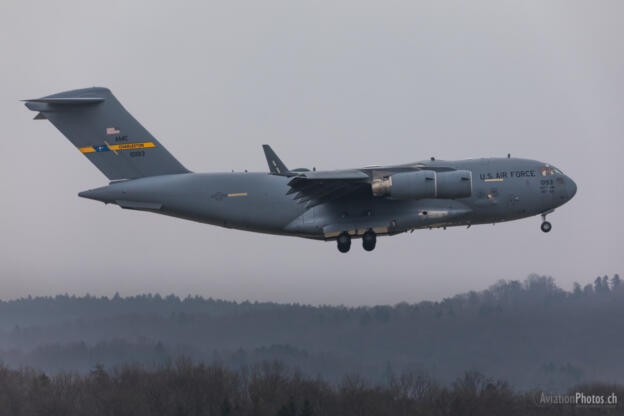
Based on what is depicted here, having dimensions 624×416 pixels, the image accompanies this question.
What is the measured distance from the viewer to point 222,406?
4722cm

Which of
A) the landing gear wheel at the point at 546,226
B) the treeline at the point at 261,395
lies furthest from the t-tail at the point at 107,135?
the treeline at the point at 261,395

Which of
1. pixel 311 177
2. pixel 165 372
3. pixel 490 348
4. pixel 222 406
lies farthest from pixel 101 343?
pixel 311 177

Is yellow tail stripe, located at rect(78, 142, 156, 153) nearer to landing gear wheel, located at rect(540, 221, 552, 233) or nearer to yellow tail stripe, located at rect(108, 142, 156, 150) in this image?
yellow tail stripe, located at rect(108, 142, 156, 150)

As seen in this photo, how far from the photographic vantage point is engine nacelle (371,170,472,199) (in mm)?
35094

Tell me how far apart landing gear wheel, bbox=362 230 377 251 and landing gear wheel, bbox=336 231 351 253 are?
50cm

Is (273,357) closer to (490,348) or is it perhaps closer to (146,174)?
(490,348)

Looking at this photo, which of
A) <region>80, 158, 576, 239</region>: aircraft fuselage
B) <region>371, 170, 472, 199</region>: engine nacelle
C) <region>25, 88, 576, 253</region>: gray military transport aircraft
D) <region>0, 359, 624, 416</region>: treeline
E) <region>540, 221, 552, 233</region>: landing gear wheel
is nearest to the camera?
<region>371, 170, 472, 199</region>: engine nacelle

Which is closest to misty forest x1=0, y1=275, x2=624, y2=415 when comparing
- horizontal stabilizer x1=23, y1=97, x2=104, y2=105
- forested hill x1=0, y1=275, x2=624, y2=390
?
forested hill x1=0, y1=275, x2=624, y2=390

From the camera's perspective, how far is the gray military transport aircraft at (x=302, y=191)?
35.9 metres

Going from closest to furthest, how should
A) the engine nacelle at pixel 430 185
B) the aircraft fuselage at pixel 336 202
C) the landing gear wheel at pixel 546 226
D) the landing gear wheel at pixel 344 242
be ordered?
the engine nacelle at pixel 430 185, the aircraft fuselage at pixel 336 202, the landing gear wheel at pixel 344 242, the landing gear wheel at pixel 546 226

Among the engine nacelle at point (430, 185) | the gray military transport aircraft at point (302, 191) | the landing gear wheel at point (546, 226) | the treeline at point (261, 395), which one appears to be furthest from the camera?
the treeline at point (261, 395)

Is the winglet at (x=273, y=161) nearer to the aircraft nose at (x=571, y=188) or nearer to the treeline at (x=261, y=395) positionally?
the aircraft nose at (x=571, y=188)

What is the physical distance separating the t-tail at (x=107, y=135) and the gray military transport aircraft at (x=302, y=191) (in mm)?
32

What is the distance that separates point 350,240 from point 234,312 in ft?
52.2
